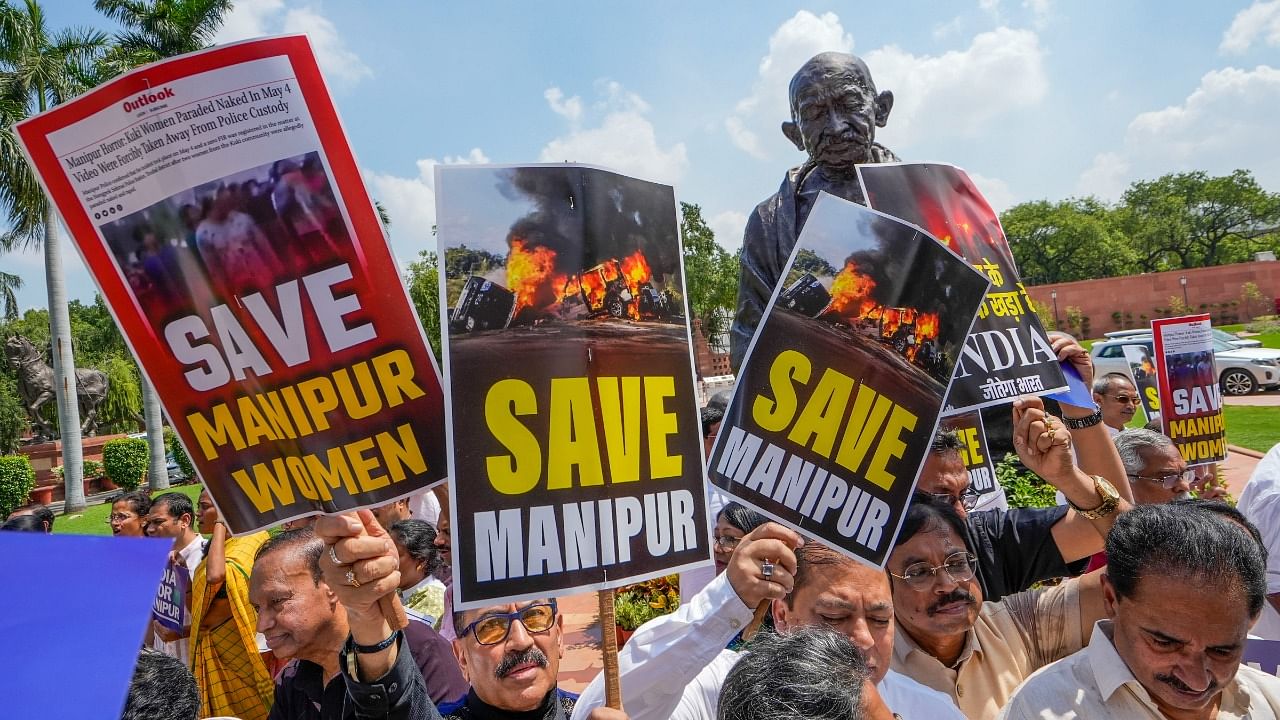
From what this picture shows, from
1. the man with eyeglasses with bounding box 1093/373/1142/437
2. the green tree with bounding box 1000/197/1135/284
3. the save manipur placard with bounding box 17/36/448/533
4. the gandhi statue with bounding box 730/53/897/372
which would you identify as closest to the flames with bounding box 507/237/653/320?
the save manipur placard with bounding box 17/36/448/533

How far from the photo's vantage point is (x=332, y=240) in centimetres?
175

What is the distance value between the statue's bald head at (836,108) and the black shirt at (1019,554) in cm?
204

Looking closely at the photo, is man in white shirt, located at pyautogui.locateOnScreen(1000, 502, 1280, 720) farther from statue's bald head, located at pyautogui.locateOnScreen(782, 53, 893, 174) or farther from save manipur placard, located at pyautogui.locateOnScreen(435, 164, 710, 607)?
statue's bald head, located at pyautogui.locateOnScreen(782, 53, 893, 174)

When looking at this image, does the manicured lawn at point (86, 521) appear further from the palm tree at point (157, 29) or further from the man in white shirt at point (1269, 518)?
the man in white shirt at point (1269, 518)

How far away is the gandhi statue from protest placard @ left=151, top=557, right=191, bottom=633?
2980 millimetres

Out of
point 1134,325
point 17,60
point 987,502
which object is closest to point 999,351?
point 987,502

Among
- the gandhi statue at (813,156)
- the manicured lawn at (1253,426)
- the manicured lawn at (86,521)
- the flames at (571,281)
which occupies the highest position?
the gandhi statue at (813,156)

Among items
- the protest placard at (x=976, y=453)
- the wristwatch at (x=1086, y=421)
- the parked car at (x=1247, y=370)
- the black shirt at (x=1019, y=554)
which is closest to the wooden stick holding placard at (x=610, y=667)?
the black shirt at (x=1019, y=554)

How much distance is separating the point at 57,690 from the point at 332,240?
93 centimetres

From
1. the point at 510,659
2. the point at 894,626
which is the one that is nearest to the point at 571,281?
the point at 510,659

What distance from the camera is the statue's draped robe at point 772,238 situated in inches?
166

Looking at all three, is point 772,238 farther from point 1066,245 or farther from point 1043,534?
point 1066,245

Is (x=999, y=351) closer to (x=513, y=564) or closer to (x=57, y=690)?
(x=513, y=564)

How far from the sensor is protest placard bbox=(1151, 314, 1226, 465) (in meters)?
4.27
